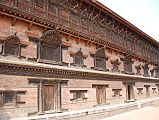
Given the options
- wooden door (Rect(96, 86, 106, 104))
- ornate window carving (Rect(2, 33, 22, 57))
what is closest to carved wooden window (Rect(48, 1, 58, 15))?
ornate window carving (Rect(2, 33, 22, 57))

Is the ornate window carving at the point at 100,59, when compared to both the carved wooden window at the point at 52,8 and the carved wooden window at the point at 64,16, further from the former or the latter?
the carved wooden window at the point at 52,8

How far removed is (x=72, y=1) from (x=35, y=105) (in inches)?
348

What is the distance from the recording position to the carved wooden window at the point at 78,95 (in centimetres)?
1554

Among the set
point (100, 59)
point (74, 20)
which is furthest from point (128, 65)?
point (74, 20)

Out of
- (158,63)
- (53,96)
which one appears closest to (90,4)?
(53,96)

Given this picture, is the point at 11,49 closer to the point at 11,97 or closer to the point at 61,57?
the point at 11,97

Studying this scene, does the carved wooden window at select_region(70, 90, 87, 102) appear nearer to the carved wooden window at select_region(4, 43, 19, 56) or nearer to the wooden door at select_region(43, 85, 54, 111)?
the wooden door at select_region(43, 85, 54, 111)

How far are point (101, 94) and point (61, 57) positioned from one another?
5.69 metres

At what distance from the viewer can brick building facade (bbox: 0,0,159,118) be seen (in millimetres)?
12023

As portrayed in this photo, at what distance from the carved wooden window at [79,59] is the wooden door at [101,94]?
2847 millimetres

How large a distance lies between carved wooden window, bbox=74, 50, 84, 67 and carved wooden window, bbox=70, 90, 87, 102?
2.05 m

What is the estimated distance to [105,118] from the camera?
15328 millimetres

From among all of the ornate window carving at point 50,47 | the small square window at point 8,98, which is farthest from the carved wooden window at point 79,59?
the small square window at point 8,98

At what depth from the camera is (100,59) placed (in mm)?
19500
